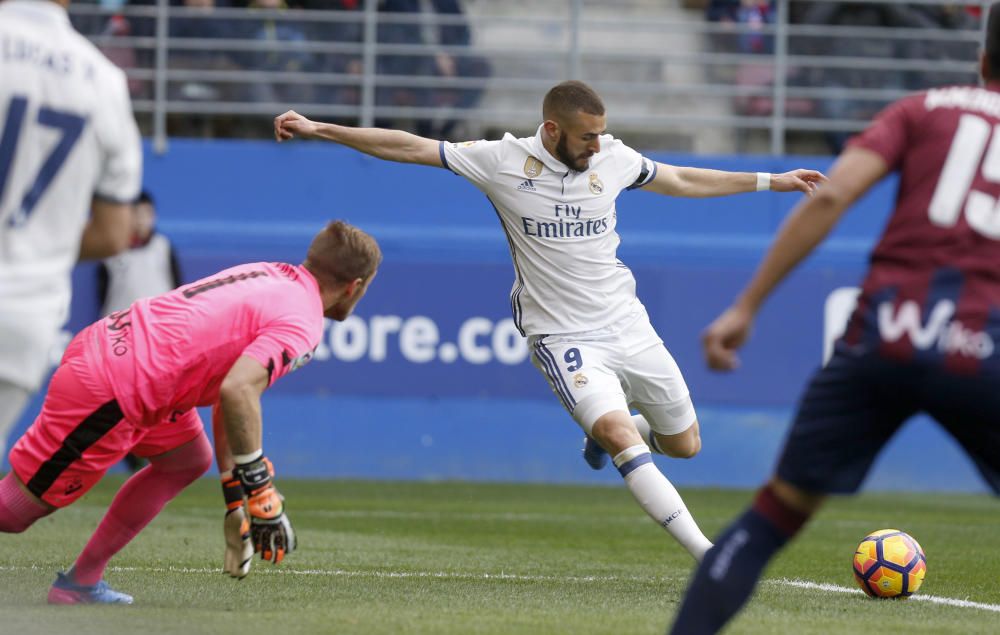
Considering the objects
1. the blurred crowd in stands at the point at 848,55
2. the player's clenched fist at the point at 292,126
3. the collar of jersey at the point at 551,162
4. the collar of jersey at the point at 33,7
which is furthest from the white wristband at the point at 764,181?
the blurred crowd in stands at the point at 848,55

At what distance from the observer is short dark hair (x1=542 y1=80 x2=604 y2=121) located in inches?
311

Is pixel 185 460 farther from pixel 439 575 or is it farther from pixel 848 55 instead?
pixel 848 55

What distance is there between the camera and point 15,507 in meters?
6.21

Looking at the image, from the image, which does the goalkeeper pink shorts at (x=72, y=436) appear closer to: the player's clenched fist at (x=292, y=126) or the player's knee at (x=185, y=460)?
the player's knee at (x=185, y=460)

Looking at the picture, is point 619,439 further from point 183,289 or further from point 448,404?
point 448,404

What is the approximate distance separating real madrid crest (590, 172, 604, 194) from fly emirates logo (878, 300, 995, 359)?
3952mm

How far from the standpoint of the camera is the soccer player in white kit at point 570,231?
8.00 meters

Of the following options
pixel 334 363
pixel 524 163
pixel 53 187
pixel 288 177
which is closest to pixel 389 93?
pixel 288 177

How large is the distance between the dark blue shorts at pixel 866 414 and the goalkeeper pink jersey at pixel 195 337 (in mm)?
2143

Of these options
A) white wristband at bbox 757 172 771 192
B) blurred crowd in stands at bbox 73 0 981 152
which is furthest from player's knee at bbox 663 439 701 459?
blurred crowd in stands at bbox 73 0 981 152

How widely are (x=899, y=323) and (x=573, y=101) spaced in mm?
3739

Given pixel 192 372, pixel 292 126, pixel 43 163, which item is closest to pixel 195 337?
pixel 192 372

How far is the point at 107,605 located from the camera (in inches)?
256

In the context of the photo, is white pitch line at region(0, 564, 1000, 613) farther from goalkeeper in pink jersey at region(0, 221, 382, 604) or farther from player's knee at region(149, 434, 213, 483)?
goalkeeper in pink jersey at region(0, 221, 382, 604)
